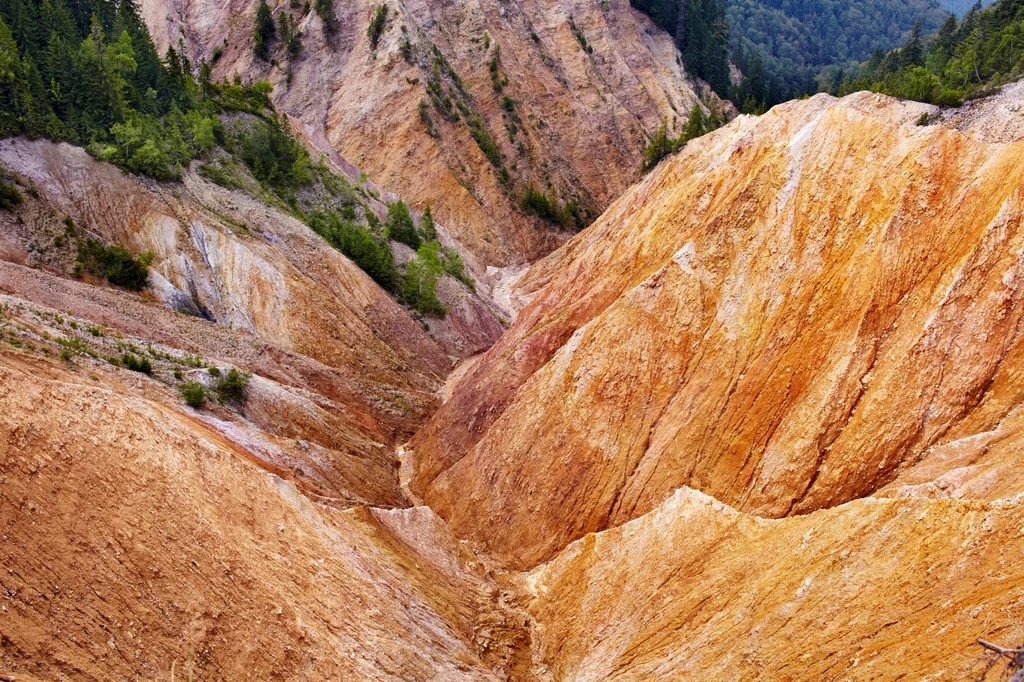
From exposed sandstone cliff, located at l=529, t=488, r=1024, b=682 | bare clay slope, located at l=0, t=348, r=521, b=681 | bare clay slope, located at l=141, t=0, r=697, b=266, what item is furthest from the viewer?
bare clay slope, located at l=141, t=0, r=697, b=266

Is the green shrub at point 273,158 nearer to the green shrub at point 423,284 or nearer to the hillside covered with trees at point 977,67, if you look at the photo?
the green shrub at point 423,284

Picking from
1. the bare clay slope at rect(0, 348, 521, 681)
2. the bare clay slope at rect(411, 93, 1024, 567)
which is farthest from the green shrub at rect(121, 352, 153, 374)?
the bare clay slope at rect(411, 93, 1024, 567)

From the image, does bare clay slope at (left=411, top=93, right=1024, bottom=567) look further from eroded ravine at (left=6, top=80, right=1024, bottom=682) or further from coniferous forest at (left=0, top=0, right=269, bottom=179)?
coniferous forest at (left=0, top=0, right=269, bottom=179)

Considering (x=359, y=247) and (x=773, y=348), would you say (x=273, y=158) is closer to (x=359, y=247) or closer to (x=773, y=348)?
(x=359, y=247)

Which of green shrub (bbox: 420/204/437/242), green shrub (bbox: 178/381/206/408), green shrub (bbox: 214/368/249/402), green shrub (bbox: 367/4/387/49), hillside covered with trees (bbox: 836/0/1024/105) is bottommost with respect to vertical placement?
green shrub (bbox: 214/368/249/402)

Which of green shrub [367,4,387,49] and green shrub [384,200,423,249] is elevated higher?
green shrub [367,4,387,49]

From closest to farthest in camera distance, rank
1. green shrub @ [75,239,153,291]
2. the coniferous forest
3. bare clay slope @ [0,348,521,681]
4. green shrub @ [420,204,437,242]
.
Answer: bare clay slope @ [0,348,521,681], green shrub @ [75,239,153,291], the coniferous forest, green shrub @ [420,204,437,242]

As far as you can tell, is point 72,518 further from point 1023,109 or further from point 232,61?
point 232,61
